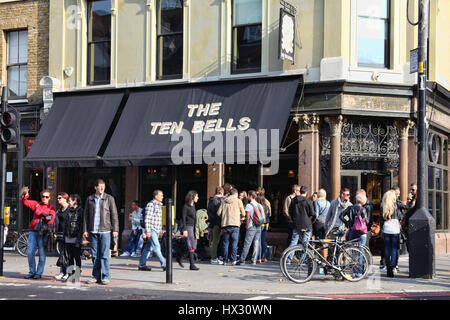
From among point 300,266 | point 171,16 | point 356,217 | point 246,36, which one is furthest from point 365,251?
point 171,16

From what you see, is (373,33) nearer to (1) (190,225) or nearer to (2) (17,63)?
(1) (190,225)

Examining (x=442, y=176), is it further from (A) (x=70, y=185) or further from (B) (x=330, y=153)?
(A) (x=70, y=185)

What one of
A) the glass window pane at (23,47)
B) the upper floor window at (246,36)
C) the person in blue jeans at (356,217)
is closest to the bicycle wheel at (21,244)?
the glass window pane at (23,47)

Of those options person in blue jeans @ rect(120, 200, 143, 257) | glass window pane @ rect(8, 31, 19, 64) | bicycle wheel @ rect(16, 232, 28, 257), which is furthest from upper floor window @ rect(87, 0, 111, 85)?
bicycle wheel @ rect(16, 232, 28, 257)

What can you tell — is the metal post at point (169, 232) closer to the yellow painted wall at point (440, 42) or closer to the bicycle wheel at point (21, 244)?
the bicycle wheel at point (21, 244)

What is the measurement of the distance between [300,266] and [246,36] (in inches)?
312

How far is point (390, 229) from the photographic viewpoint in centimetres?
1412

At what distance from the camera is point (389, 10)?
18.0 metres

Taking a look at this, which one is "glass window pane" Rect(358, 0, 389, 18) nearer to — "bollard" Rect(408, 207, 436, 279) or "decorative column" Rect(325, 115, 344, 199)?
"decorative column" Rect(325, 115, 344, 199)

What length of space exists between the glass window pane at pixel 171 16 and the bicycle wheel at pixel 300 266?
8.98 metres

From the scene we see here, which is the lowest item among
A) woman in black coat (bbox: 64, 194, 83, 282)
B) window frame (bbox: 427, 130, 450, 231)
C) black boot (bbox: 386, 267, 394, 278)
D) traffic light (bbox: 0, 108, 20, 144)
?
black boot (bbox: 386, 267, 394, 278)

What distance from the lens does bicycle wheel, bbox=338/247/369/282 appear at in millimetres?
13258

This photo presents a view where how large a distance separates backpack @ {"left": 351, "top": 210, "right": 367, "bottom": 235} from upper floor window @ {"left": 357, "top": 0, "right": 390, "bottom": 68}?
5341 mm
